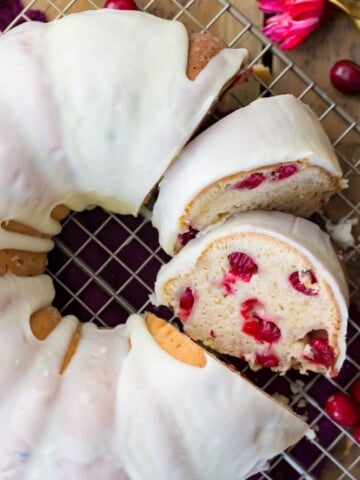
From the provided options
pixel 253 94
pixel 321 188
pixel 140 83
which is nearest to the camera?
pixel 140 83

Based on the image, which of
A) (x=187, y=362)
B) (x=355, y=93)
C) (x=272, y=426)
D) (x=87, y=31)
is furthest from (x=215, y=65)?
(x=272, y=426)

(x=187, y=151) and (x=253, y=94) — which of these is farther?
(x=253, y=94)

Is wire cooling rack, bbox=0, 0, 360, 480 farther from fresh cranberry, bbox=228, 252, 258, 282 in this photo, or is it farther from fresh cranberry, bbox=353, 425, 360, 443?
fresh cranberry, bbox=228, 252, 258, 282

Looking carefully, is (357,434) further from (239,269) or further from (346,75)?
(346,75)

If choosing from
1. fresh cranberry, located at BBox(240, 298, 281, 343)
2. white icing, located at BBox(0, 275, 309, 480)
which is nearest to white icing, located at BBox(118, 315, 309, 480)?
white icing, located at BBox(0, 275, 309, 480)

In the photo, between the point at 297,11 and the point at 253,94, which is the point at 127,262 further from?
the point at 297,11

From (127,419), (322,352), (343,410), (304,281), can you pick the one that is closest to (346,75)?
(304,281)
